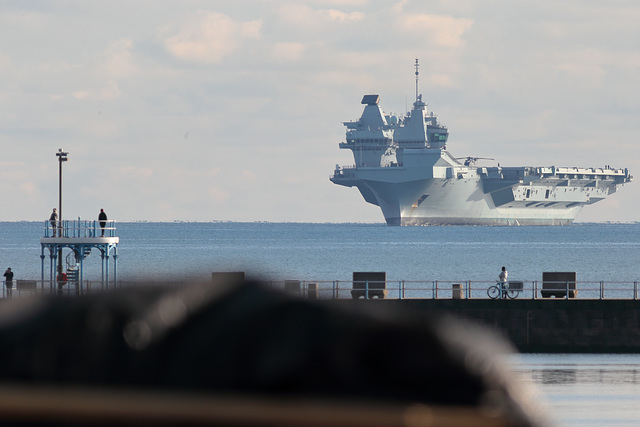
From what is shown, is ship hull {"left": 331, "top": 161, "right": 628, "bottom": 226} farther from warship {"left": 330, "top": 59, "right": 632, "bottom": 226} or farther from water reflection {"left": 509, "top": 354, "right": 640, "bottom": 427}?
water reflection {"left": 509, "top": 354, "right": 640, "bottom": 427}

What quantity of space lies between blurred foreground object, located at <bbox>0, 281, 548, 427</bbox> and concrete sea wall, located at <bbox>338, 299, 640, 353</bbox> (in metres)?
29.4

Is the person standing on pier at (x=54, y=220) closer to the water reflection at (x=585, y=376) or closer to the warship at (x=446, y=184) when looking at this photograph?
the water reflection at (x=585, y=376)

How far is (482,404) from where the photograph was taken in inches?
36.1

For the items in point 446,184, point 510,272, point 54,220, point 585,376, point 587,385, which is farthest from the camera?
point 446,184

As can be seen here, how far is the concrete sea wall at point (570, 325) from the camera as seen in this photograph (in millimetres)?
30016

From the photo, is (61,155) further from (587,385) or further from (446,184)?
(446,184)

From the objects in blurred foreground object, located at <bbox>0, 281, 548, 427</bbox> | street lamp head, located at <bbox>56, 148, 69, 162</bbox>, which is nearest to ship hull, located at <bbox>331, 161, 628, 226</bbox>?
street lamp head, located at <bbox>56, 148, 69, 162</bbox>

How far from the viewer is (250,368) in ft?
3.08

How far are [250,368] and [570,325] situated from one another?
99.7 feet

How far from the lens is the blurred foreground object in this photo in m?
0.90

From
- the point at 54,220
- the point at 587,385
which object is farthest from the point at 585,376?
the point at 54,220

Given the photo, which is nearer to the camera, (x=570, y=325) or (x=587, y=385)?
(x=587, y=385)

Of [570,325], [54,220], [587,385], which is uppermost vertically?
[54,220]

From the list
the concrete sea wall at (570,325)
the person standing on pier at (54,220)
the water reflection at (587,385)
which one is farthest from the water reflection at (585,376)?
Result: the person standing on pier at (54,220)
